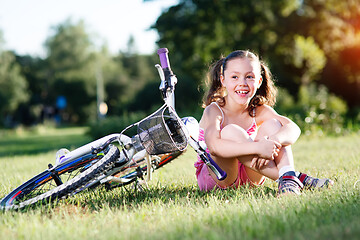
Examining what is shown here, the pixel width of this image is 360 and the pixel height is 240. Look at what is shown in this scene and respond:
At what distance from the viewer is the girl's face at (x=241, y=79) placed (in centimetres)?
311

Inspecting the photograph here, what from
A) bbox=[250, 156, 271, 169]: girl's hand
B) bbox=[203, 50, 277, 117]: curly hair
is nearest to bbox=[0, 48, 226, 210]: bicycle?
bbox=[250, 156, 271, 169]: girl's hand

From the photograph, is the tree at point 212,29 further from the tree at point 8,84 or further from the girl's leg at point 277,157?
the tree at point 8,84

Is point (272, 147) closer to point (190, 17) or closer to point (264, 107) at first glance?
point (264, 107)

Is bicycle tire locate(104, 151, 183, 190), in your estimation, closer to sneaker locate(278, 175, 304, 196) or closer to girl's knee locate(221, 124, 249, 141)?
girl's knee locate(221, 124, 249, 141)

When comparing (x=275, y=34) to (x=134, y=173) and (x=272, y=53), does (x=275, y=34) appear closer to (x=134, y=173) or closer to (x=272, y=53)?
(x=272, y=53)

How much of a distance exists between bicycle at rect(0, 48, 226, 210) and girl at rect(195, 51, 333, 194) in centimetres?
25

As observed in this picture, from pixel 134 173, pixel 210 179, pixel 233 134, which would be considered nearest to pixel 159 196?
pixel 134 173

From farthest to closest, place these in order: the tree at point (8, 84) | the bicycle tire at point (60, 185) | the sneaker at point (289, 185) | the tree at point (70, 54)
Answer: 1. the tree at point (70, 54)
2. the tree at point (8, 84)
3. the sneaker at point (289, 185)
4. the bicycle tire at point (60, 185)

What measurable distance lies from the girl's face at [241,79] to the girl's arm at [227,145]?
233mm

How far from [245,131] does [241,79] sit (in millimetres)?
419

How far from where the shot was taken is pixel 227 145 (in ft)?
9.43

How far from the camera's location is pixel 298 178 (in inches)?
123

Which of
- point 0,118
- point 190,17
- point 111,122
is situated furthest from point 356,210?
point 0,118

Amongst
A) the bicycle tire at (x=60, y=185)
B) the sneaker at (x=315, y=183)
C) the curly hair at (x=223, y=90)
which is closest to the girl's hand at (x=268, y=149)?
the sneaker at (x=315, y=183)
